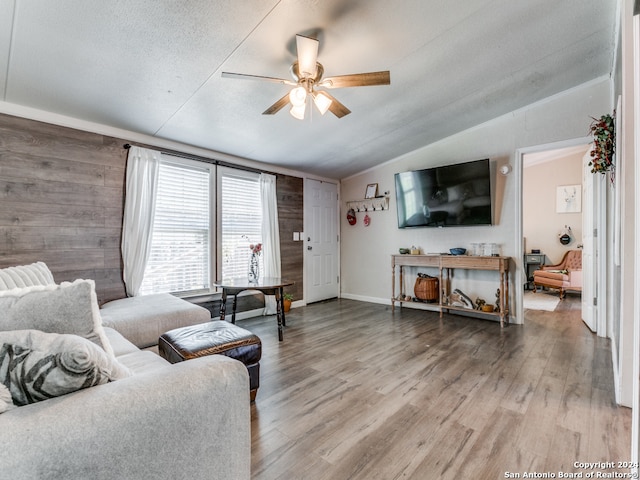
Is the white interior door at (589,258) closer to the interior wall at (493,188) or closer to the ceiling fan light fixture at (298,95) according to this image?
the interior wall at (493,188)

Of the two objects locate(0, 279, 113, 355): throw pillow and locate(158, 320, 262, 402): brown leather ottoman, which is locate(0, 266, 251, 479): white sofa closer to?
locate(0, 279, 113, 355): throw pillow

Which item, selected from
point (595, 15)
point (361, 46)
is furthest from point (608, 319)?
point (361, 46)

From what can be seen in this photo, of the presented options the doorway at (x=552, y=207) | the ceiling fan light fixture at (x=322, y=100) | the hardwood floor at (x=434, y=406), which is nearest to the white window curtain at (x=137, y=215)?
the hardwood floor at (x=434, y=406)

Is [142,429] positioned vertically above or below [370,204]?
below

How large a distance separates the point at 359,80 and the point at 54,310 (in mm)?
2128

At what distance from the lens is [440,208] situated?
432cm

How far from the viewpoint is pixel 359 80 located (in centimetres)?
211

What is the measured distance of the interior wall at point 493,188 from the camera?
3527mm

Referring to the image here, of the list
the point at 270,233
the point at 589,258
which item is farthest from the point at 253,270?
the point at 589,258

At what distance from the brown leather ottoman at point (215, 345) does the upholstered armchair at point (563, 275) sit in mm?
5887

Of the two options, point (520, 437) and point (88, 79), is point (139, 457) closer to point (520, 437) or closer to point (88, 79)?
point (520, 437)

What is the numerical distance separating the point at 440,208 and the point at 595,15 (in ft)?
7.92

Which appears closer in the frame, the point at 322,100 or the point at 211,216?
the point at 322,100

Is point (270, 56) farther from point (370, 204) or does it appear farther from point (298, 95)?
point (370, 204)
